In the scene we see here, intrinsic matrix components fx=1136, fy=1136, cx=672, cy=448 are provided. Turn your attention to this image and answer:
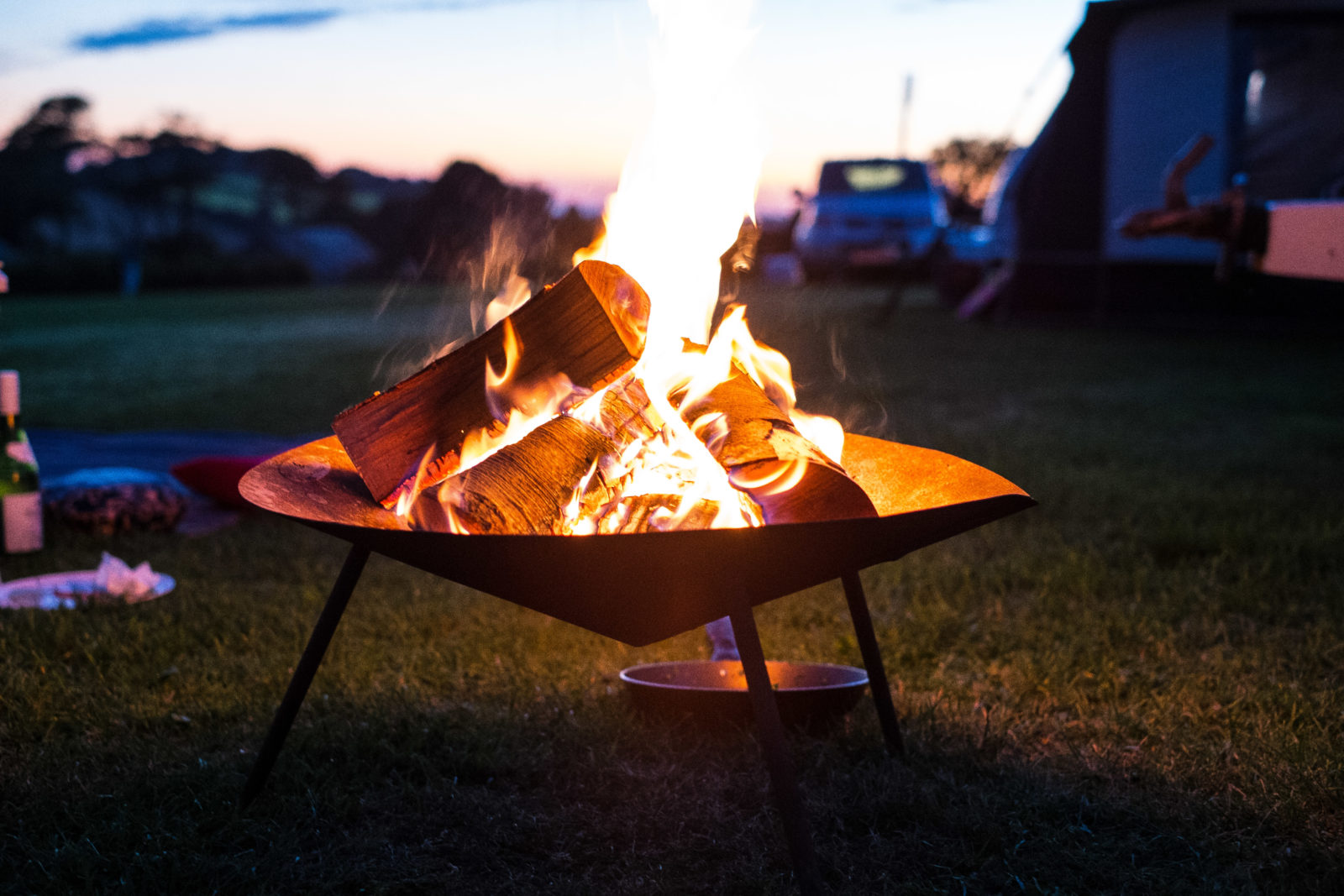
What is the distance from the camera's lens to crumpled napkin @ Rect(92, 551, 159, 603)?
11.4ft

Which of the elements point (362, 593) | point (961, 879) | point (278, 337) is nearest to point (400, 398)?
point (961, 879)

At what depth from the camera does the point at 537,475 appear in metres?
1.98

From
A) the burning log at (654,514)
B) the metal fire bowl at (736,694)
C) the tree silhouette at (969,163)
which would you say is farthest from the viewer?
the tree silhouette at (969,163)

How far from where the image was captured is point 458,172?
43.5 feet

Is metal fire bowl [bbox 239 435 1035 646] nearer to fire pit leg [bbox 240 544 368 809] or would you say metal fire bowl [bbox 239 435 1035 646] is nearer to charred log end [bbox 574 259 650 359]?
fire pit leg [bbox 240 544 368 809]

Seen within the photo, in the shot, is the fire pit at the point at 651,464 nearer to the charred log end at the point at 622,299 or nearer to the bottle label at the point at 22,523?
the charred log end at the point at 622,299

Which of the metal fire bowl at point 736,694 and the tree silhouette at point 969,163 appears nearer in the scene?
the metal fire bowl at point 736,694

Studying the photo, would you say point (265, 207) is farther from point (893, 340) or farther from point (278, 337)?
point (893, 340)

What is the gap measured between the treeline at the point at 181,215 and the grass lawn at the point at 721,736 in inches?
858

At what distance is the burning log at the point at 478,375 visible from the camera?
2.05 m

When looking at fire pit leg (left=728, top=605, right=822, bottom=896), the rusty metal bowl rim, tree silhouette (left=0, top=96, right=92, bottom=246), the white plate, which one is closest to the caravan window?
the rusty metal bowl rim

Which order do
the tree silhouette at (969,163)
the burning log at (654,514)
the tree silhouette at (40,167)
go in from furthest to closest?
the tree silhouette at (969,163), the tree silhouette at (40,167), the burning log at (654,514)

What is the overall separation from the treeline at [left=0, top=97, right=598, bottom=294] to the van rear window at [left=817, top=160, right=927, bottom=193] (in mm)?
10611

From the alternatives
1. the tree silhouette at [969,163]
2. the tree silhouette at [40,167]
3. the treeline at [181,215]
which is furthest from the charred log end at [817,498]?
the tree silhouette at [969,163]
